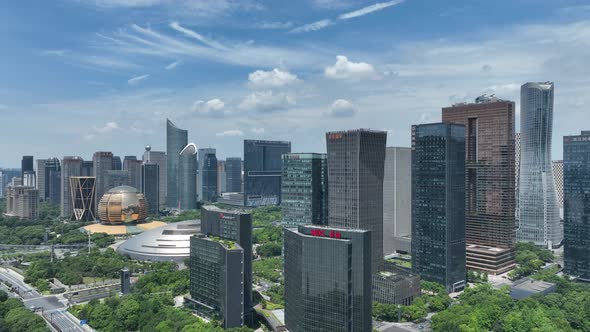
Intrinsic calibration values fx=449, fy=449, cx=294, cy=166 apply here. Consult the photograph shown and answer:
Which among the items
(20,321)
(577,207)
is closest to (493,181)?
(577,207)

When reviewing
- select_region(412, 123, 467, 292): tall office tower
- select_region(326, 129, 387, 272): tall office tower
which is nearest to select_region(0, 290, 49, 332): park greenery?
select_region(326, 129, 387, 272): tall office tower

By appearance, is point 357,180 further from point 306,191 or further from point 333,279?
point 333,279

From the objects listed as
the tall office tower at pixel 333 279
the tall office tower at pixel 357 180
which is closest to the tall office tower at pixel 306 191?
the tall office tower at pixel 357 180

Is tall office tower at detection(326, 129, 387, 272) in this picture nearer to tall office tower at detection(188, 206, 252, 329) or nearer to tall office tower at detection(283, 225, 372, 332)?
tall office tower at detection(188, 206, 252, 329)

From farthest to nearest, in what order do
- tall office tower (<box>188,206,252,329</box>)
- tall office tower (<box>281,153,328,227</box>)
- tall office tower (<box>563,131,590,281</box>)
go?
tall office tower (<box>563,131,590,281</box>), tall office tower (<box>281,153,328,227</box>), tall office tower (<box>188,206,252,329</box>)

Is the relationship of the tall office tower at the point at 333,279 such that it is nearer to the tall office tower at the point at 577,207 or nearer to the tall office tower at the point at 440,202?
the tall office tower at the point at 440,202
